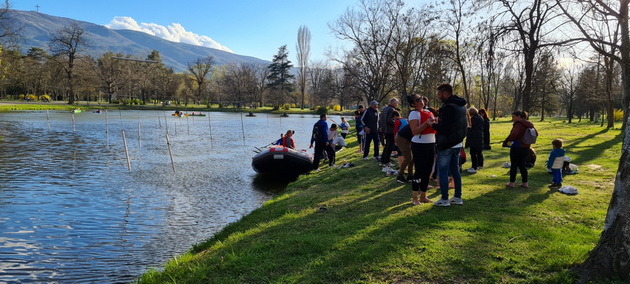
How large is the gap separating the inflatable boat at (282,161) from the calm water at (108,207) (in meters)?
0.69

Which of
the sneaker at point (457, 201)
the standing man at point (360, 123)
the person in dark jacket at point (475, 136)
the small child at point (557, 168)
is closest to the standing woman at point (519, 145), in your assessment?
the small child at point (557, 168)

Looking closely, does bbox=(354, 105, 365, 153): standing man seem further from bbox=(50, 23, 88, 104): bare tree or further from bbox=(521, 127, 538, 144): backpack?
bbox=(50, 23, 88, 104): bare tree

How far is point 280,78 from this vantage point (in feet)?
312

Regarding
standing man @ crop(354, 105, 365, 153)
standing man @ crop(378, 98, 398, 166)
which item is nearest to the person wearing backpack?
standing man @ crop(378, 98, 398, 166)

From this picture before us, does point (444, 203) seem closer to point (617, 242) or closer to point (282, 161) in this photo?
point (617, 242)

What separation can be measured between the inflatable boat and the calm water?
0.69 meters

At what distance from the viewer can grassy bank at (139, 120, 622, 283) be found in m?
3.97

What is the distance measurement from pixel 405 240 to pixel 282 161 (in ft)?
30.3

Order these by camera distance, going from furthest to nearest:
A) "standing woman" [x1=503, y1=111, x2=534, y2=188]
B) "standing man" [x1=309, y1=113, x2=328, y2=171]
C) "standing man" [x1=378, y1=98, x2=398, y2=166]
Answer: "standing man" [x1=309, y1=113, x2=328, y2=171], "standing man" [x1=378, y1=98, x2=398, y2=166], "standing woman" [x1=503, y1=111, x2=534, y2=188]

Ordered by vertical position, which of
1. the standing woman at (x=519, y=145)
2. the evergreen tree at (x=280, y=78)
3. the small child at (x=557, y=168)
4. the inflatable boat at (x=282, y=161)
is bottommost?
the inflatable boat at (x=282, y=161)

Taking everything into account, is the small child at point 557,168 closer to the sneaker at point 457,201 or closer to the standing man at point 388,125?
the sneaker at point 457,201

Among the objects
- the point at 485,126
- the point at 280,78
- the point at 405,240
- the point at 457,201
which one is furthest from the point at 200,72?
the point at 405,240

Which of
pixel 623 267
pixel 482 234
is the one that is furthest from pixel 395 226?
pixel 623 267

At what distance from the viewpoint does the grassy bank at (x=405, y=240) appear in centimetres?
397
